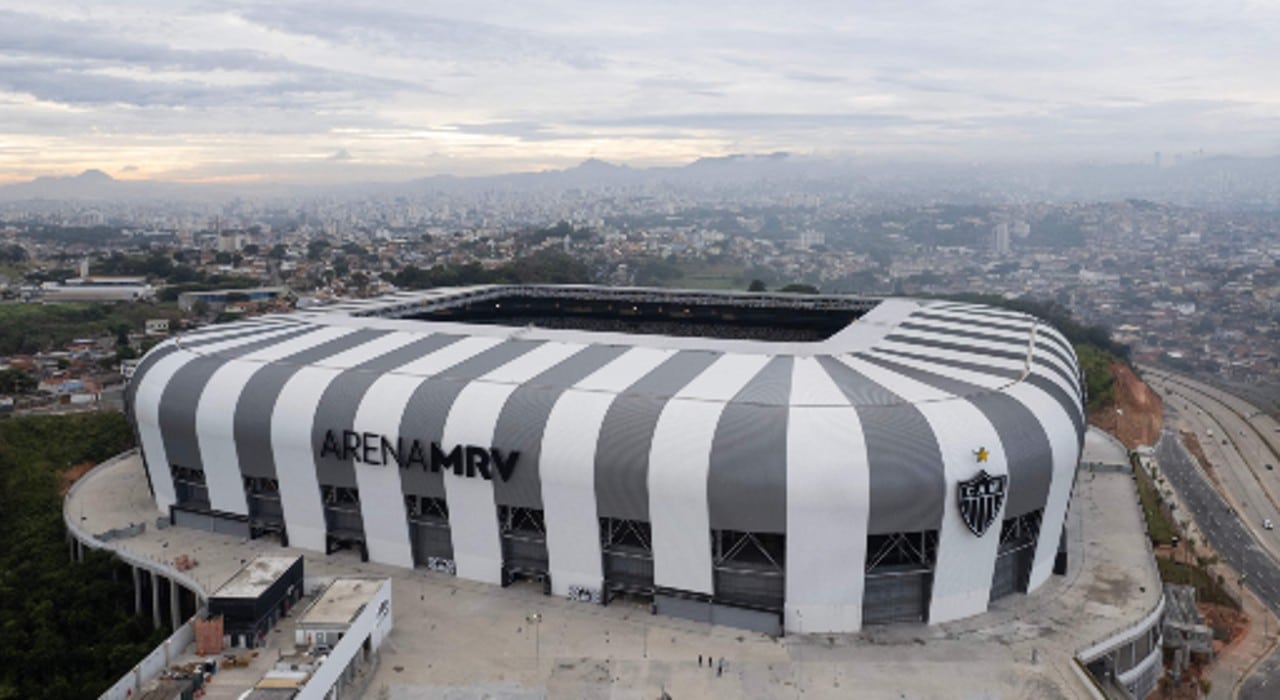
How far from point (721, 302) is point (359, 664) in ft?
169

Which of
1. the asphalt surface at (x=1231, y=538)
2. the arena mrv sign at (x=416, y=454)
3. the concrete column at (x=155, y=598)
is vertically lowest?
the asphalt surface at (x=1231, y=538)

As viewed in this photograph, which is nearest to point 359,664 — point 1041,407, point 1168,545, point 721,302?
point 1041,407

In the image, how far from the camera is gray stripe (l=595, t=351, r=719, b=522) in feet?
122

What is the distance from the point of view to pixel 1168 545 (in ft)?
204

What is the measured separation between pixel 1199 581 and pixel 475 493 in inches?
1952

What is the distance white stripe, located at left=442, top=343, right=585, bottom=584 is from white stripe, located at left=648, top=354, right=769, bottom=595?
27.3ft

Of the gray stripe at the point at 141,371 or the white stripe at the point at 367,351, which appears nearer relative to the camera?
the white stripe at the point at 367,351

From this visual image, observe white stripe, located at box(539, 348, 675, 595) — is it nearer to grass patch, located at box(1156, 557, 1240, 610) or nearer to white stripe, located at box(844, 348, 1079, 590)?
white stripe, located at box(844, 348, 1079, 590)

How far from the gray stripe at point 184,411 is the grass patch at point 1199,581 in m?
60.5

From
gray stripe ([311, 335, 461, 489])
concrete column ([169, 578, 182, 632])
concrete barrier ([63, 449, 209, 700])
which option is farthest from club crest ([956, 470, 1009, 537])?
concrete column ([169, 578, 182, 632])

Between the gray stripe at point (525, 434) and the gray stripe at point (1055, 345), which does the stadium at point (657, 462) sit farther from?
the gray stripe at point (1055, 345)

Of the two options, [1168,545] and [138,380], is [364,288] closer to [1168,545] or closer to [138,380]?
[138,380]

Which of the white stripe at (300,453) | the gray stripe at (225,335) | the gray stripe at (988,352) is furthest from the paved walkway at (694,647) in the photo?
the gray stripe at (225,335)

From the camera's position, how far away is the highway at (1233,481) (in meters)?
62.2
